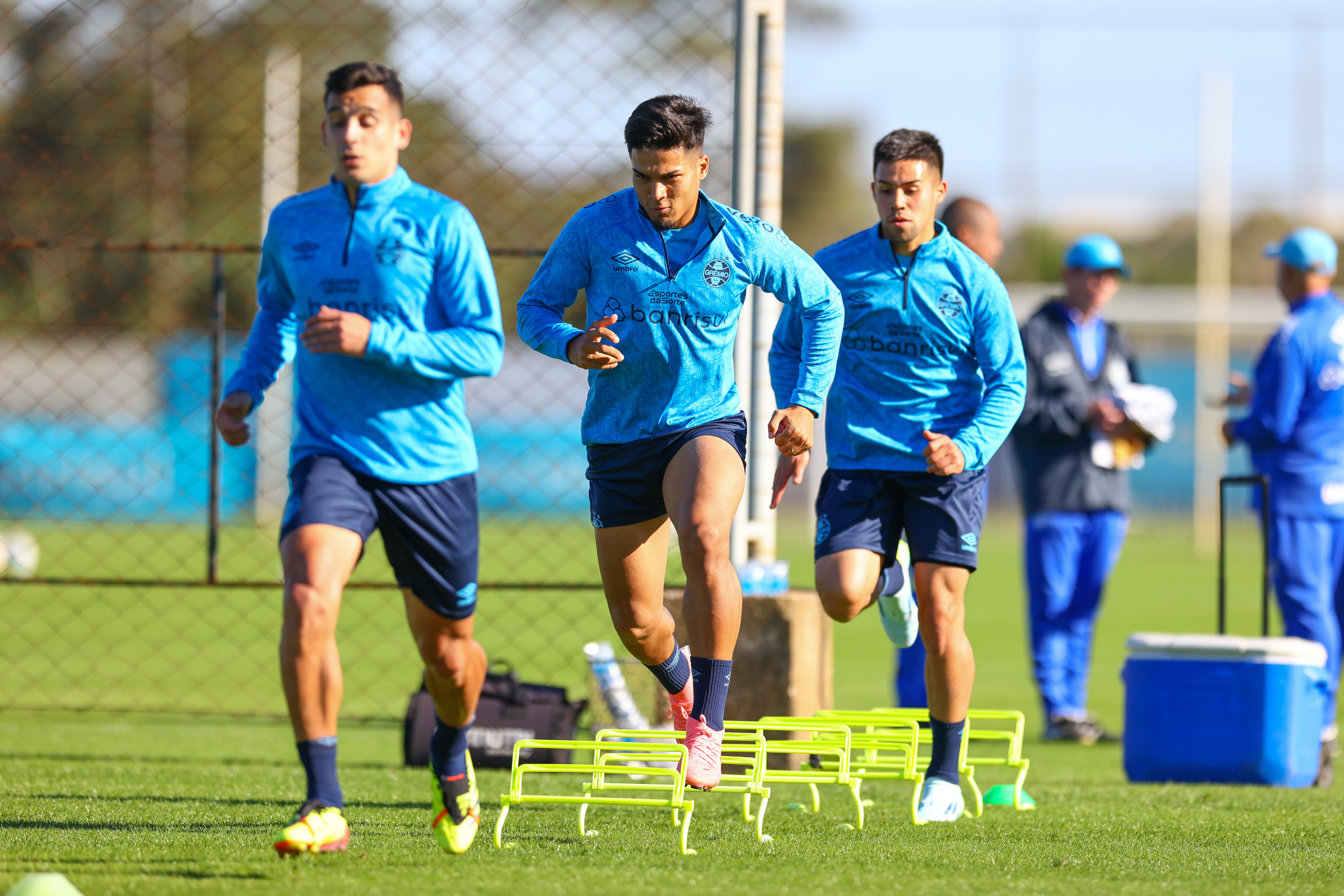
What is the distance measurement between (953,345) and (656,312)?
3.97ft

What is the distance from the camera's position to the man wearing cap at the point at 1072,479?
27.4 ft

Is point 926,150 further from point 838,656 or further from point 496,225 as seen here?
point 496,225

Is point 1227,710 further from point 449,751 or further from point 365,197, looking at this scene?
point 365,197

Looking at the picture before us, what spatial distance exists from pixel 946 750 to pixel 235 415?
2.61m

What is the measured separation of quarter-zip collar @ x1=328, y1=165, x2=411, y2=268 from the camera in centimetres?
409

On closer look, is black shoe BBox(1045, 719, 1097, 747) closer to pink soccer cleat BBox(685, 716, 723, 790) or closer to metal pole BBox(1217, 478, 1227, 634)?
metal pole BBox(1217, 478, 1227, 634)

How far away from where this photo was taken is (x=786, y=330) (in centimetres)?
538

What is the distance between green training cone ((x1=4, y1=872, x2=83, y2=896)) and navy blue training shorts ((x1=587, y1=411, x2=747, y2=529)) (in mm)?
1971

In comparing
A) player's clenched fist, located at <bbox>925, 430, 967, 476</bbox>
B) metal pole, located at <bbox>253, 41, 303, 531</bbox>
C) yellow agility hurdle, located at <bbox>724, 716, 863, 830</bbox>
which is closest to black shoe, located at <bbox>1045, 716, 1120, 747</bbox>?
yellow agility hurdle, located at <bbox>724, 716, 863, 830</bbox>

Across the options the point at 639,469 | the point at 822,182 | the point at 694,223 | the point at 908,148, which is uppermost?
the point at 822,182

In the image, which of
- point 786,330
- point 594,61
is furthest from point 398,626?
point 786,330

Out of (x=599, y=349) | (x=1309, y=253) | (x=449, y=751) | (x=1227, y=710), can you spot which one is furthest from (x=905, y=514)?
(x=1309, y=253)

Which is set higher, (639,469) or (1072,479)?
(1072,479)

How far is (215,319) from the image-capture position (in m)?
7.07
